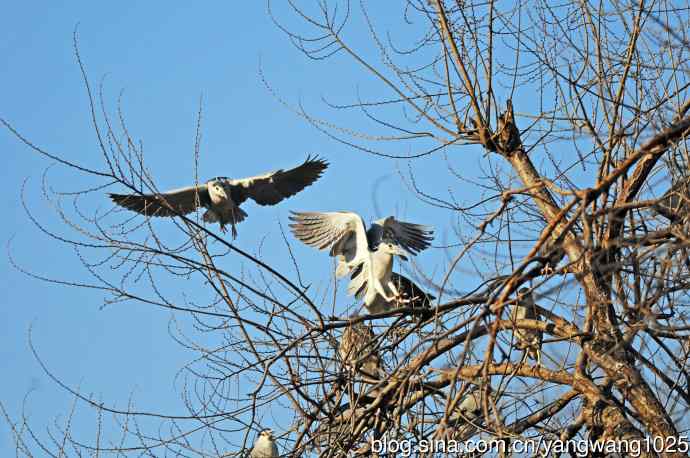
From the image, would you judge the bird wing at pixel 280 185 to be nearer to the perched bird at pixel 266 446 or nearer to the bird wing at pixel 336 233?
the bird wing at pixel 336 233

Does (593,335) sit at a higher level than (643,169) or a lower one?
lower

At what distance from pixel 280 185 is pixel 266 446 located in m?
4.82

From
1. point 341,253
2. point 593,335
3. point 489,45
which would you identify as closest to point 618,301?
point 593,335

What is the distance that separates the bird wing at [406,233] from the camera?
7387mm

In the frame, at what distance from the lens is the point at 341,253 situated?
24.1 feet

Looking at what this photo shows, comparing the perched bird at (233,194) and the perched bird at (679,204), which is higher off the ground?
the perched bird at (233,194)

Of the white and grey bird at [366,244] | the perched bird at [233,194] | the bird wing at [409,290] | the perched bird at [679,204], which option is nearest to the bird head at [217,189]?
the perched bird at [233,194]

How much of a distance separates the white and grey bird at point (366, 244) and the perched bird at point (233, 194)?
73.0 inches

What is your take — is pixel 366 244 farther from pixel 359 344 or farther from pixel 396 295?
pixel 359 344

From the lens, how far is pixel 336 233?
7324 mm

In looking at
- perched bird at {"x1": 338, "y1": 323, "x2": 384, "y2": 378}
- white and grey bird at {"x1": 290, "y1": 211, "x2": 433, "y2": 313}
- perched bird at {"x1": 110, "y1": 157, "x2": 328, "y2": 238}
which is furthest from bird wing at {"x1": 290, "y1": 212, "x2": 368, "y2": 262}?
perched bird at {"x1": 110, "y1": 157, "x2": 328, "y2": 238}

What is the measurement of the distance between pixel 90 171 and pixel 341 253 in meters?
3.27

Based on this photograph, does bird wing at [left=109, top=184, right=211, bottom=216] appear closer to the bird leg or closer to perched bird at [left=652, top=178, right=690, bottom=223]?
the bird leg

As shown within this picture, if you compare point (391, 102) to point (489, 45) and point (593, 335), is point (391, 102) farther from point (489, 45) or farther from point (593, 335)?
point (593, 335)
